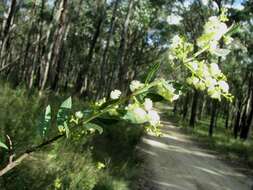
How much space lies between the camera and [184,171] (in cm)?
1627

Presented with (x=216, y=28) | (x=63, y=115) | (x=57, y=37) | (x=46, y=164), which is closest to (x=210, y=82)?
(x=216, y=28)

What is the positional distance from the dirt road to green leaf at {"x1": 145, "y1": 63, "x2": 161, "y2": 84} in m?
11.4

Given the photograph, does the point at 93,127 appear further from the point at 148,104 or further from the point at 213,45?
the point at 213,45

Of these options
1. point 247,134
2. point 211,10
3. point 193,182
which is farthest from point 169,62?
point 211,10

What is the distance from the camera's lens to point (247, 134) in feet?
96.1

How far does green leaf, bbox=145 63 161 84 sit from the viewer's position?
1.30m

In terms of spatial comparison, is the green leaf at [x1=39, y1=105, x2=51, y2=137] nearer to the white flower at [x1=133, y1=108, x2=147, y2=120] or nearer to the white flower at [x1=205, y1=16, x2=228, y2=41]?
the white flower at [x1=133, y1=108, x2=147, y2=120]

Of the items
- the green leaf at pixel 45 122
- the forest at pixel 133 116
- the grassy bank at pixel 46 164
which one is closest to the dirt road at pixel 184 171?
the forest at pixel 133 116

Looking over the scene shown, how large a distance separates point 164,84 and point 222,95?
0.16 meters

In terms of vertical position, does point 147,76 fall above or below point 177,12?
below

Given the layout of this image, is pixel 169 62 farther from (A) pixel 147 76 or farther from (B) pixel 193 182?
(B) pixel 193 182

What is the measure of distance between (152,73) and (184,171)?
1533 cm

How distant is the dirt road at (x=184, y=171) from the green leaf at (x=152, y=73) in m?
11.4

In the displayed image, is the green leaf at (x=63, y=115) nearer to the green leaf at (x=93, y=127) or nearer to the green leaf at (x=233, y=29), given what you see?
the green leaf at (x=93, y=127)
